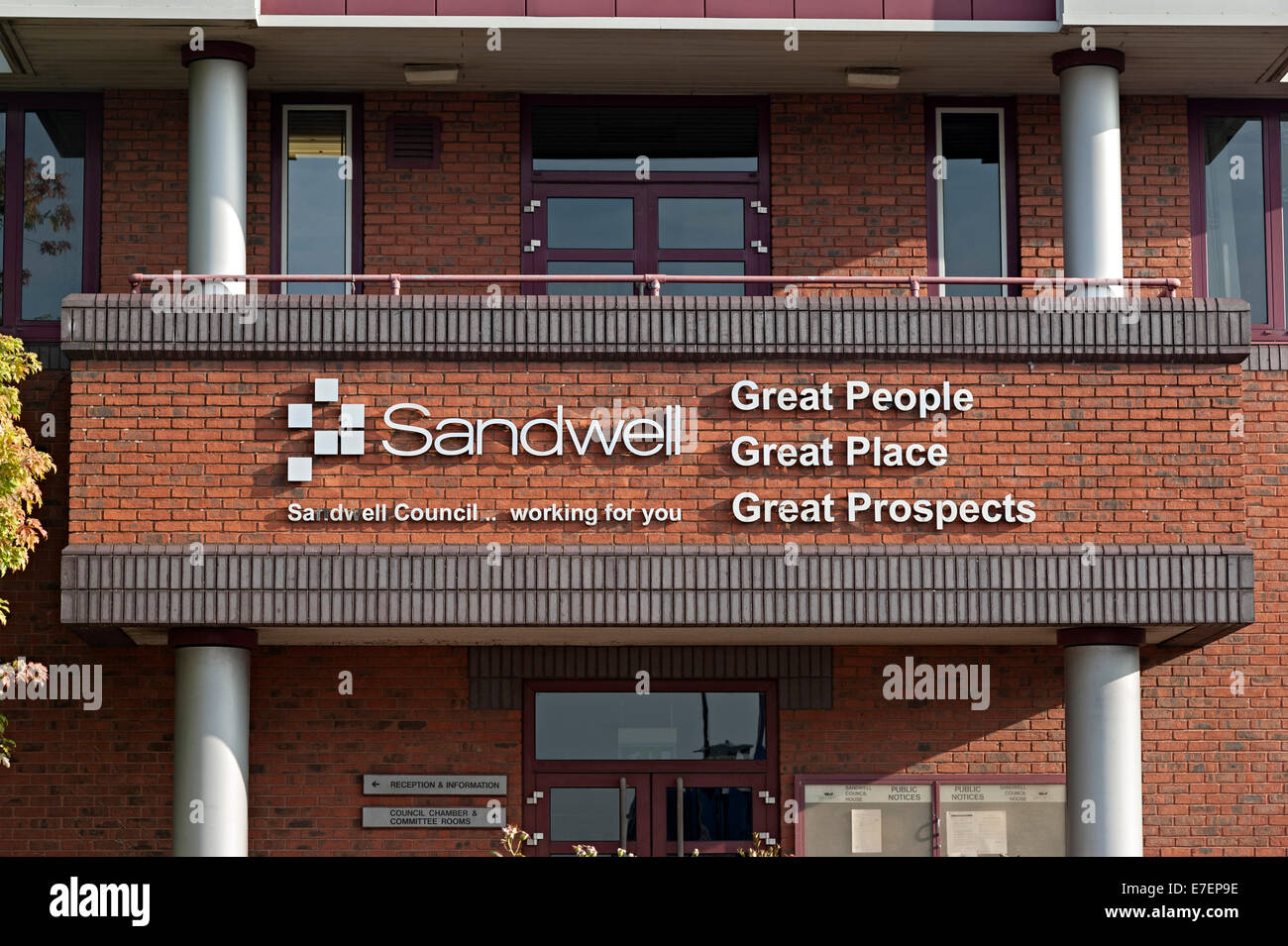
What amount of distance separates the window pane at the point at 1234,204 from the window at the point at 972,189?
174cm

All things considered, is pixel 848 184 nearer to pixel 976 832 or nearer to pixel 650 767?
pixel 650 767

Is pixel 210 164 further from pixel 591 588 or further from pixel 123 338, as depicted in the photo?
pixel 591 588

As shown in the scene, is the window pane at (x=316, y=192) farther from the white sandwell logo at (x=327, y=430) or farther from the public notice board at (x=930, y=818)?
the public notice board at (x=930, y=818)

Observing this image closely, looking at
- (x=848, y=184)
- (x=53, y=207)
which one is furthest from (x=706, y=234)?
(x=53, y=207)

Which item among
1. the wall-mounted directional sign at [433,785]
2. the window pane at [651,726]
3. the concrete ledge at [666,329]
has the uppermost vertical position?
the concrete ledge at [666,329]

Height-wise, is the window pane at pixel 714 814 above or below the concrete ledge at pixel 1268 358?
below

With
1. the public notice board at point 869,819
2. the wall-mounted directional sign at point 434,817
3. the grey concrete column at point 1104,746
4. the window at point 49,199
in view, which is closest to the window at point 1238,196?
the grey concrete column at point 1104,746

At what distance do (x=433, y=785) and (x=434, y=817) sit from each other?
0.26 meters

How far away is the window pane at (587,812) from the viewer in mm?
14273

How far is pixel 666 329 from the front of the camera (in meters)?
12.8

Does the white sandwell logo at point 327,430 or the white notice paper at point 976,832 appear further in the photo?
the white notice paper at point 976,832

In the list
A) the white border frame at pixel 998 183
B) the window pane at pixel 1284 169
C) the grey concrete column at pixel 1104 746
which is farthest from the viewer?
the window pane at pixel 1284 169

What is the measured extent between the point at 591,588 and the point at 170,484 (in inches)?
123

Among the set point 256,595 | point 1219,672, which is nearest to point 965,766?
point 1219,672
